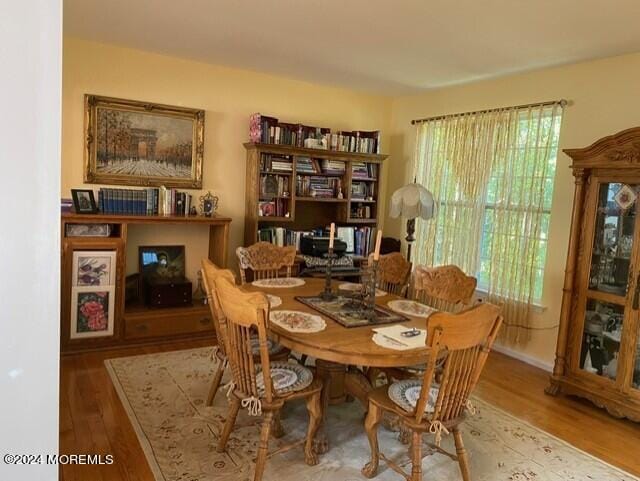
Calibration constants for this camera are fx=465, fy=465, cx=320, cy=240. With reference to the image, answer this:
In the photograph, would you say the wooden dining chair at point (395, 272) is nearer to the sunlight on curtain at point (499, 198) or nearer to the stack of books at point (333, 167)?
the sunlight on curtain at point (499, 198)

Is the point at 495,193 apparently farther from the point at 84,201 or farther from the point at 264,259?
the point at 84,201

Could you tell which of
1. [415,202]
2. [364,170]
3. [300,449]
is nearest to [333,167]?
[364,170]

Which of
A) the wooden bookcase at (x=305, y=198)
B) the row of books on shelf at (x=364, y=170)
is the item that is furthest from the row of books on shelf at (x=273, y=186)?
the row of books on shelf at (x=364, y=170)

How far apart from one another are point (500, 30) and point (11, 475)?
10.8 ft

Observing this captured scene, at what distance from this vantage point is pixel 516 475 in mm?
2352

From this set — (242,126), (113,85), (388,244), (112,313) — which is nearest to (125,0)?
(113,85)

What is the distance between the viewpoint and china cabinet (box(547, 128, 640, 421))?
9.88 ft

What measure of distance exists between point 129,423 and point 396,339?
1.60m

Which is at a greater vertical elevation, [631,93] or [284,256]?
[631,93]

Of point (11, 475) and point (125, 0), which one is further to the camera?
point (125, 0)

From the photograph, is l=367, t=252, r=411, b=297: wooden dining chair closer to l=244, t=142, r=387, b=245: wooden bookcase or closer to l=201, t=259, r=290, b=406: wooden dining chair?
l=201, t=259, r=290, b=406: wooden dining chair

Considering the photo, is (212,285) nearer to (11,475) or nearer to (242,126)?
(11,475)

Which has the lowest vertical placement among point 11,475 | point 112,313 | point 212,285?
point 112,313

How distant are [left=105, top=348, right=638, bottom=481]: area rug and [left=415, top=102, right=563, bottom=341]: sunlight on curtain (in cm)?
136
